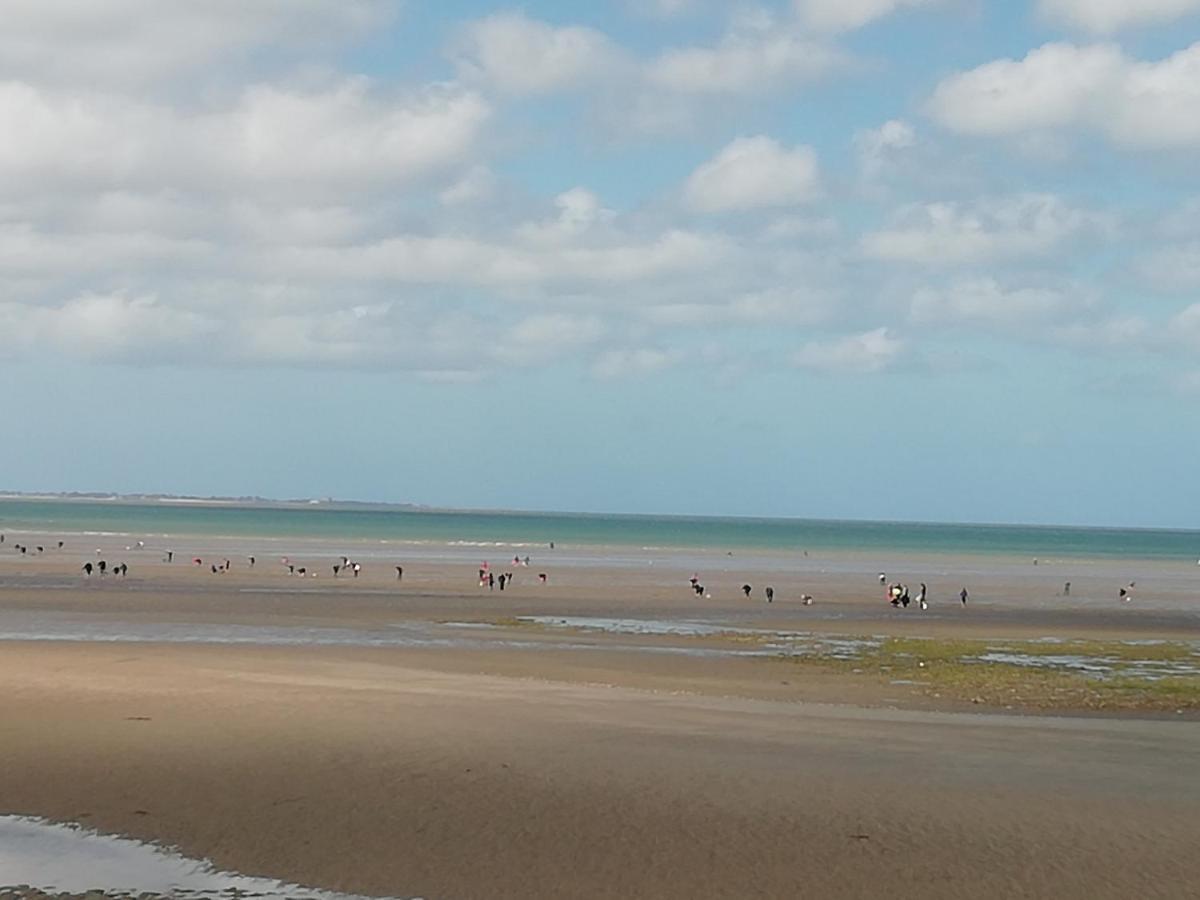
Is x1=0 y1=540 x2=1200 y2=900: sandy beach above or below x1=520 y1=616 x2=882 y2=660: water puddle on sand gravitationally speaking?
above

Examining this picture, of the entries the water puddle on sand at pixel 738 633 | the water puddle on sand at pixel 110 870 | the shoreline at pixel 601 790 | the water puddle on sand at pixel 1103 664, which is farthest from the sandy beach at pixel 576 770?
the water puddle on sand at pixel 1103 664

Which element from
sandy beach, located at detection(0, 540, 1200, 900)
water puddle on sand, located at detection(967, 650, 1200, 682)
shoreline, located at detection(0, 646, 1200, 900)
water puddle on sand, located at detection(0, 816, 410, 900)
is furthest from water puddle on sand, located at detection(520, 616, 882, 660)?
water puddle on sand, located at detection(0, 816, 410, 900)

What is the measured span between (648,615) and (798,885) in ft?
123

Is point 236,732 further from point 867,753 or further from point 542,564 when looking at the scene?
point 542,564

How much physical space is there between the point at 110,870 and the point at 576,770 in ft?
21.2

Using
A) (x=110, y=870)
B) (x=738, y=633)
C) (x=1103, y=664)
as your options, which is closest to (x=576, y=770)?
(x=110, y=870)

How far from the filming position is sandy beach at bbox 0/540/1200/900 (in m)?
13.2

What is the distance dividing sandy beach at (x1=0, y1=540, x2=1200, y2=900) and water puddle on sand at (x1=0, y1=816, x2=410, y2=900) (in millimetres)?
351

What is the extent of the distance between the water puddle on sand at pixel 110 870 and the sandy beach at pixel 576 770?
35 centimetres

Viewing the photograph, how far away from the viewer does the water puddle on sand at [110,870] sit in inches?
471

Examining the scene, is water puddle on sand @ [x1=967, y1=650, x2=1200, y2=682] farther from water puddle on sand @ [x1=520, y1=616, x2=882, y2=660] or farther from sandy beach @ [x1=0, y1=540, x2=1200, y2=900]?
sandy beach @ [x1=0, y1=540, x2=1200, y2=900]

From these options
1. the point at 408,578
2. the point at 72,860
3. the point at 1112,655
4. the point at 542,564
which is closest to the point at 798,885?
the point at 72,860

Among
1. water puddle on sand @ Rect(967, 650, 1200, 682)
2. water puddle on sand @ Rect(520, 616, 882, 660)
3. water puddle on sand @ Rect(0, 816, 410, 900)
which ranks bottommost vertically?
water puddle on sand @ Rect(520, 616, 882, 660)

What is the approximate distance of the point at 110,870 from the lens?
41.1 feet
